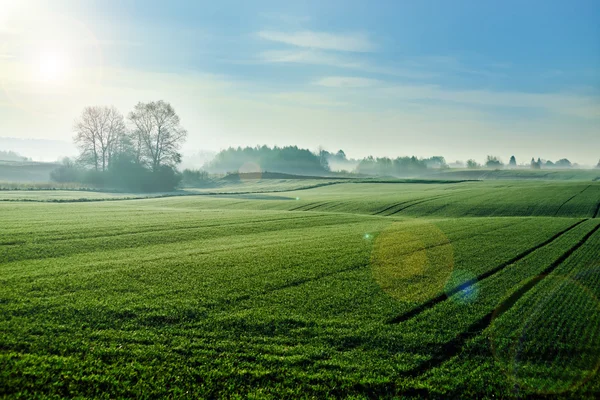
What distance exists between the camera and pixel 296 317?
38.7 ft

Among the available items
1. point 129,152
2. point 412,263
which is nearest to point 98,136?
point 129,152

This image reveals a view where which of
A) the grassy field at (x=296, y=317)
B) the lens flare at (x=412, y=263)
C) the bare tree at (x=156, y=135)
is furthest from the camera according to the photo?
the bare tree at (x=156, y=135)

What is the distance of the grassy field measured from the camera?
8.45 meters

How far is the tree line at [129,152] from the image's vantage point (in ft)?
280

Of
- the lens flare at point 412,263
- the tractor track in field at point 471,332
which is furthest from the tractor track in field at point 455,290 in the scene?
the tractor track in field at point 471,332

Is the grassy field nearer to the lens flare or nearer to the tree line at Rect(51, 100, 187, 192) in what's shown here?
the lens flare

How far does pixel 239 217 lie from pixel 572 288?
27322mm

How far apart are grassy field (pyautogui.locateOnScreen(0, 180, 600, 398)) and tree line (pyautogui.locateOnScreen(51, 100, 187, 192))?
63.7 meters

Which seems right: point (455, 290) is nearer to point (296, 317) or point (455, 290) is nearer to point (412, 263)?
point (412, 263)

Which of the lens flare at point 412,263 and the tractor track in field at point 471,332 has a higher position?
the lens flare at point 412,263

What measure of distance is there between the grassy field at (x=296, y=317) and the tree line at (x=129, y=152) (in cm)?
6371

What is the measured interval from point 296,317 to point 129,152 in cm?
8697

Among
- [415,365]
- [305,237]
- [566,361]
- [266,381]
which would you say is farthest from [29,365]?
[305,237]

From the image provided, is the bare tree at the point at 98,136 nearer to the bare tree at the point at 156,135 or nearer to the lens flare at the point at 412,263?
the bare tree at the point at 156,135
